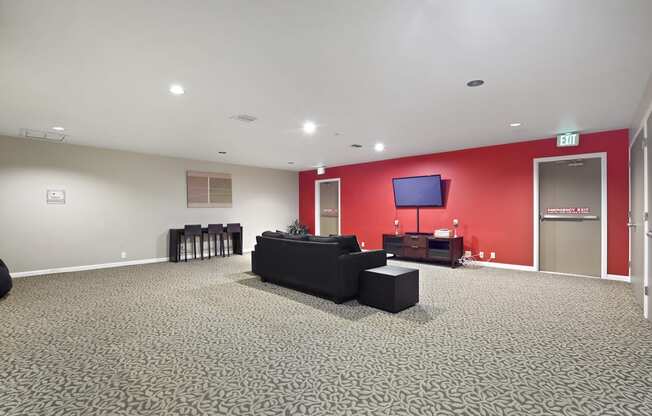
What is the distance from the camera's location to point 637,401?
1.98 meters

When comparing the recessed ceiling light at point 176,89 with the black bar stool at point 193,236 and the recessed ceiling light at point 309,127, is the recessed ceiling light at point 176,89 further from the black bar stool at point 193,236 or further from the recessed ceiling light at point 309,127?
the black bar stool at point 193,236

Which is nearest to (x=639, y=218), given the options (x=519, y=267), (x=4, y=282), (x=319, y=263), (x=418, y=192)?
(x=519, y=267)

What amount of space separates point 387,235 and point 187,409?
6136 mm

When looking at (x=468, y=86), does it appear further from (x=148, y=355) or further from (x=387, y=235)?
(x=387, y=235)

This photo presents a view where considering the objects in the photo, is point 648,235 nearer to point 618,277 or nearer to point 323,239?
point 618,277

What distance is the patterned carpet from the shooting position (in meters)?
1.98

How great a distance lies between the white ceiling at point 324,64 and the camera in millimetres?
2156

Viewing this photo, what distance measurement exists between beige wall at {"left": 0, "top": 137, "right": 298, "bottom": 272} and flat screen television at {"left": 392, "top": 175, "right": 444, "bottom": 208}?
14.8 feet

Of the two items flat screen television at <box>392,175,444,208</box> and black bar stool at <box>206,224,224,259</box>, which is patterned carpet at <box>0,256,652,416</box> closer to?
flat screen television at <box>392,175,444,208</box>

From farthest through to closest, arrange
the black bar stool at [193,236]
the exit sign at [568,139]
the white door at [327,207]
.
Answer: the white door at [327,207]
the black bar stool at [193,236]
the exit sign at [568,139]

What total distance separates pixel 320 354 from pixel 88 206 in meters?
6.23

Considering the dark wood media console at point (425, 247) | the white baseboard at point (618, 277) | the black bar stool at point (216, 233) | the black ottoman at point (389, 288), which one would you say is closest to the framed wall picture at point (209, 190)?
the black bar stool at point (216, 233)

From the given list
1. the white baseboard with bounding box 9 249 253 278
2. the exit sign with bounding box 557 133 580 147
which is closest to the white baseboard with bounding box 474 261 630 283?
the exit sign with bounding box 557 133 580 147

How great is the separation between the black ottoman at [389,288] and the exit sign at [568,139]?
384 cm
